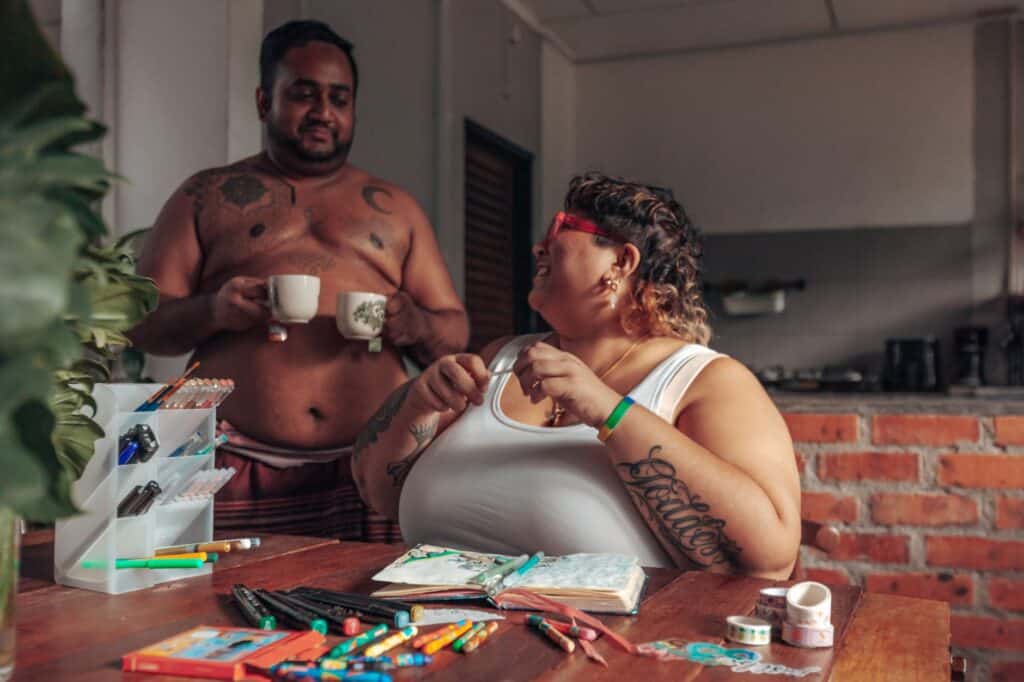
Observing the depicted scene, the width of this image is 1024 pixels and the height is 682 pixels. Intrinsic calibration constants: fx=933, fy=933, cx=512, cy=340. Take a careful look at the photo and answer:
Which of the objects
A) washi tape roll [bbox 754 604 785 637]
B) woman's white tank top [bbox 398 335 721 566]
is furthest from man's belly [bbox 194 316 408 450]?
washi tape roll [bbox 754 604 785 637]

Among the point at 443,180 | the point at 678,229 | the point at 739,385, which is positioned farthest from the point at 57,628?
the point at 443,180

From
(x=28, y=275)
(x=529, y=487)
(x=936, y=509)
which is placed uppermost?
(x=28, y=275)

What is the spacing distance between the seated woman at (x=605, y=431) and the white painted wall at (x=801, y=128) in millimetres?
3854

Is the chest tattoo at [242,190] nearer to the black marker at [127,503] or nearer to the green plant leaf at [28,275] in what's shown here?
the black marker at [127,503]

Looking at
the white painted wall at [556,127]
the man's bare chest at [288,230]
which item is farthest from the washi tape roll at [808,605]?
the white painted wall at [556,127]

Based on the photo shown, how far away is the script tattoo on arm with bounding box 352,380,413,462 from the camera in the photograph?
1.66 m

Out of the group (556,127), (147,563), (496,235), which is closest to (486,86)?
(496,235)

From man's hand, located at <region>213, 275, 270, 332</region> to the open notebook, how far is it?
0.92 meters

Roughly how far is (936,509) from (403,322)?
119cm

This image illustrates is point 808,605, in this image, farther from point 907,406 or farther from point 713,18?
point 713,18

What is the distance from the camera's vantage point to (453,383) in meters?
1.50

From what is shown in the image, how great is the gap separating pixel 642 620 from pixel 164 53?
2625 millimetres

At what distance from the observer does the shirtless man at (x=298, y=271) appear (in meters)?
2.12

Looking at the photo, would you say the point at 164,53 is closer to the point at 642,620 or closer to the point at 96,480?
the point at 96,480
